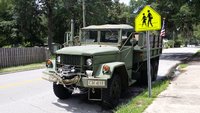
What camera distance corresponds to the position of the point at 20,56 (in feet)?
67.1

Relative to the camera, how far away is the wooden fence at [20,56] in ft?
62.1

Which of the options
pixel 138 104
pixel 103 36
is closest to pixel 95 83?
pixel 138 104

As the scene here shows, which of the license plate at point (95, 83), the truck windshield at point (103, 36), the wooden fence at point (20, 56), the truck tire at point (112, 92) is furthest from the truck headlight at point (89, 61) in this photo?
the wooden fence at point (20, 56)

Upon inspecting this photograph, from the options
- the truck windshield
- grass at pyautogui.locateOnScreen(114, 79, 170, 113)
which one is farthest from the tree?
grass at pyautogui.locateOnScreen(114, 79, 170, 113)

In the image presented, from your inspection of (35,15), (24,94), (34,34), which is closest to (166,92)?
(24,94)

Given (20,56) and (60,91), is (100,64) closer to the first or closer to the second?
(60,91)

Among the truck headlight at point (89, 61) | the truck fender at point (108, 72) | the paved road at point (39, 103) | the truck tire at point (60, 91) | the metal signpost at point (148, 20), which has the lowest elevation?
the paved road at point (39, 103)

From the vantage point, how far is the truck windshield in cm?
886

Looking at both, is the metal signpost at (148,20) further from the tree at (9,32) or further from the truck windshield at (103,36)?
the tree at (9,32)

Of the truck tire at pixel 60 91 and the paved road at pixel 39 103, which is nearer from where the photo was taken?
the paved road at pixel 39 103

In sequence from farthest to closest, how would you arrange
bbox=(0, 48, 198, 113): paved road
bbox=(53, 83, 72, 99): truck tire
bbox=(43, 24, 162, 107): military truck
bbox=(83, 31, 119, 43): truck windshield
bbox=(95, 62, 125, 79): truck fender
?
bbox=(83, 31, 119, 43): truck windshield < bbox=(53, 83, 72, 99): truck tire < bbox=(0, 48, 198, 113): paved road < bbox=(43, 24, 162, 107): military truck < bbox=(95, 62, 125, 79): truck fender

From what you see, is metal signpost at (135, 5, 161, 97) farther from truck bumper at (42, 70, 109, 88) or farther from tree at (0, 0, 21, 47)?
tree at (0, 0, 21, 47)

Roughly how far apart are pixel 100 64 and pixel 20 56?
14351 millimetres

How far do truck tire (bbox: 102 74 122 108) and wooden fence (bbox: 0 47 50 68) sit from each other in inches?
523
